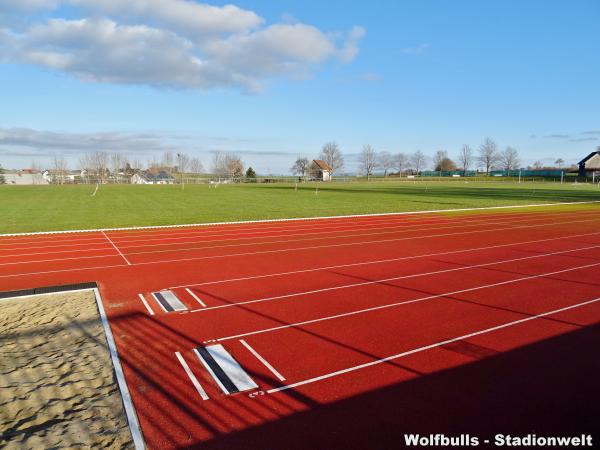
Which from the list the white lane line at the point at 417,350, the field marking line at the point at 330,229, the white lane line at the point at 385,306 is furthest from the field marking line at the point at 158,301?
the field marking line at the point at 330,229

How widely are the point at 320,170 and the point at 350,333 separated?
124464mm

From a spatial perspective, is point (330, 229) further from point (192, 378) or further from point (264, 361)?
point (192, 378)

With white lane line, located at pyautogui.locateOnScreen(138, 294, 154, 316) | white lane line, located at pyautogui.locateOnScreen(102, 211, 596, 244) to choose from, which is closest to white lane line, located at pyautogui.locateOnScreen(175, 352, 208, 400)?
white lane line, located at pyautogui.locateOnScreen(138, 294, 154, 316)

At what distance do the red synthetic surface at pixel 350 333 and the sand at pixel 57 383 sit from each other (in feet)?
1.16

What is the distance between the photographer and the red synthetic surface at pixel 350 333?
481cm

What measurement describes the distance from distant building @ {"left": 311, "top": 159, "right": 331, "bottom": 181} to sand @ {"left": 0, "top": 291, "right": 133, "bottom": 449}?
386 feet

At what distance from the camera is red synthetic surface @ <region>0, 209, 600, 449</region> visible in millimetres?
4812

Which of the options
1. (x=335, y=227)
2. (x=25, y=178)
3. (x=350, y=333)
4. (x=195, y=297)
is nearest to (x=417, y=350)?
(x=350, y=333)

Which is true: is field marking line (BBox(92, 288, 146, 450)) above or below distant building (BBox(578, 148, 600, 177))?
below

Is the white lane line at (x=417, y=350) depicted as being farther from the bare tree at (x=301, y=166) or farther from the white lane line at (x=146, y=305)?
the bare tree at (x=301, y=166)

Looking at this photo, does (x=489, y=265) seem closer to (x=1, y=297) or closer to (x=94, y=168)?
(x=1, y=297)

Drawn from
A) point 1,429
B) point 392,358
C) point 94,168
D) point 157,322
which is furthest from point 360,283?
point 94,168

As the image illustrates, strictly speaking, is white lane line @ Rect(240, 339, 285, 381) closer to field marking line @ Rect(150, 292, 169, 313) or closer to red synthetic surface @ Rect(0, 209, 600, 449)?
red synthetic surface @ Rect(0, 209, 600, 449)

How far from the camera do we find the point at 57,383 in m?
5.64
